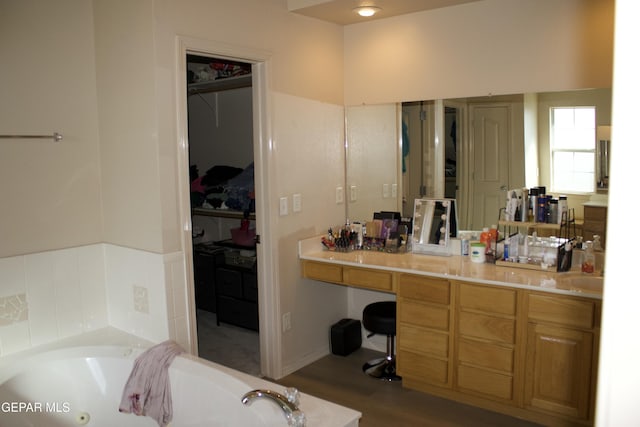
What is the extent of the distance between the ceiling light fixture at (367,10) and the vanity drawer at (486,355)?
84.9 inches

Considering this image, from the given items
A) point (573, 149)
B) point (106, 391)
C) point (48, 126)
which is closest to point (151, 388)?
point (106, 391)

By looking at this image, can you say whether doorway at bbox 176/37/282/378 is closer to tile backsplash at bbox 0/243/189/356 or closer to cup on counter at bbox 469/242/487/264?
tile backsplash at bbox 0/243/189/356

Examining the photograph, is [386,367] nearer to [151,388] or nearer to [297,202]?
[297,202]

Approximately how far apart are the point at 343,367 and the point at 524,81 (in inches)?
88.3

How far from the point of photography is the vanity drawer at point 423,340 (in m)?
3.13

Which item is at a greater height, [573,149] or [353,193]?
[573,149]

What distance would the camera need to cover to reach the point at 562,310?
2.68m

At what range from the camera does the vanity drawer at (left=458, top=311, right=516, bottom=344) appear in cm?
287

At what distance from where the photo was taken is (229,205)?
4.66 metres

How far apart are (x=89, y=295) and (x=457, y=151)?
2.49 meters

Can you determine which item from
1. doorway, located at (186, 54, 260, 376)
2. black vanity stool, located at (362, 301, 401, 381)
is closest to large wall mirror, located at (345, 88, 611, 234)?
black vanity stool, located at (362, 301, 401, 381)

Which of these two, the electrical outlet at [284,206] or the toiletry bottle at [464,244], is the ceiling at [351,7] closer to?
the electrical outlet at [284,206]

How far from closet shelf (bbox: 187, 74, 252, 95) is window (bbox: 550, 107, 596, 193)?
8.04 ft

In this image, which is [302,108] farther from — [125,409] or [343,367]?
[125,409]
